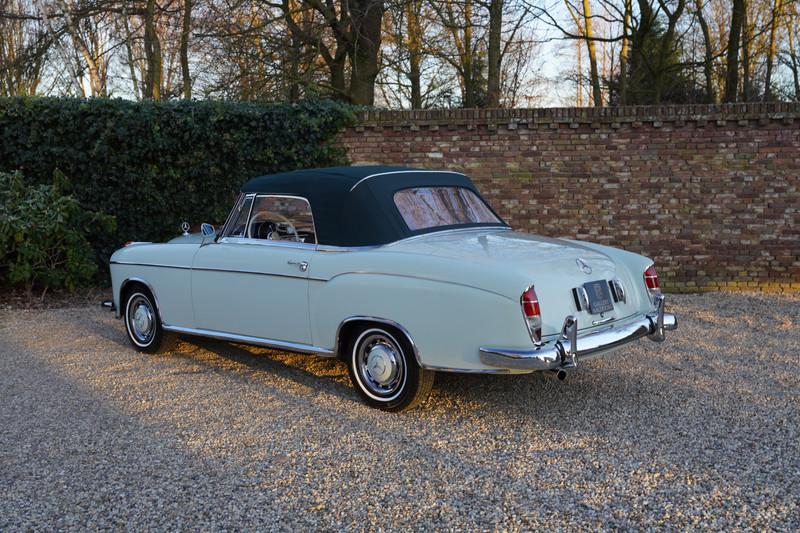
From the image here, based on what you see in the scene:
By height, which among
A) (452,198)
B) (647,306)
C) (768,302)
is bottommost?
(768,302)

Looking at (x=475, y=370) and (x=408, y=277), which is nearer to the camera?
(x=475, y=370)

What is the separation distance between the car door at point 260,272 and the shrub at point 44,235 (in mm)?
4652

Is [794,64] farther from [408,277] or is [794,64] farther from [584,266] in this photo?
[408,277]

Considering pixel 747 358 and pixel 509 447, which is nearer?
pixel 509 447

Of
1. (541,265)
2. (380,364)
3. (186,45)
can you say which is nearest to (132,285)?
(380,364)

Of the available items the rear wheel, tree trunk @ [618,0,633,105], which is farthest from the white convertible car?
tree trunk @ [618,0,633,105]

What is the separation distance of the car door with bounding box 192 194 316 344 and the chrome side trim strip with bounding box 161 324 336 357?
0.11 feet

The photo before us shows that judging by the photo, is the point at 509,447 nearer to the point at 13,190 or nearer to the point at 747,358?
the point at 747,358

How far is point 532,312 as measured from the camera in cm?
407

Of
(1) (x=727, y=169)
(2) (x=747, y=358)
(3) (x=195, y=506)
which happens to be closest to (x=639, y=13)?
(1) (x=727, y=169)

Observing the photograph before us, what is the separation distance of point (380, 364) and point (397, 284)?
58 cm

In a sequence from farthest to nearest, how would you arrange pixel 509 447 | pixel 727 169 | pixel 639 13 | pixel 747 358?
pixel 639 13, pixel 727 169, pixel 747 358, pixel 509 447

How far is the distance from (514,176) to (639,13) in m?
8.36

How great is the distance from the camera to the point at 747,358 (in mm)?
6012
